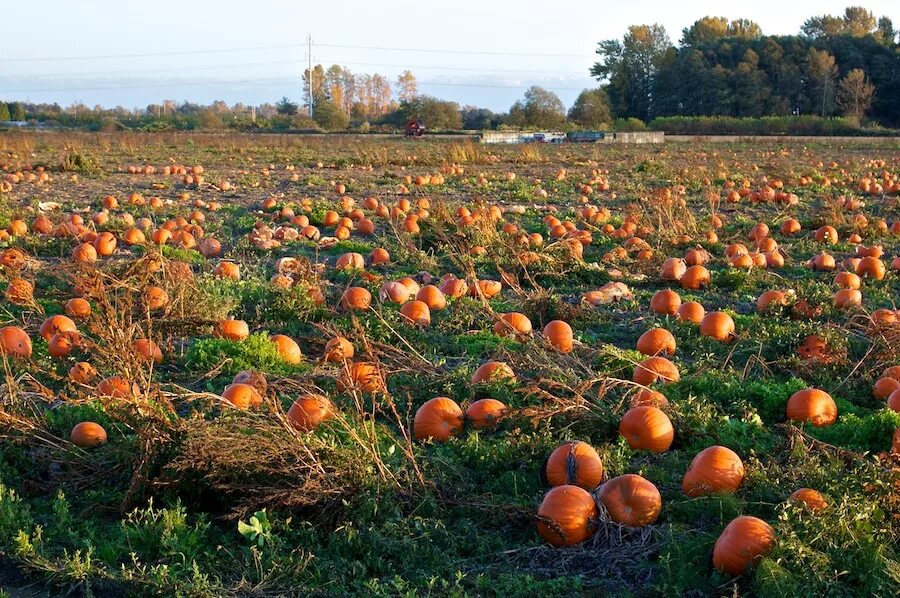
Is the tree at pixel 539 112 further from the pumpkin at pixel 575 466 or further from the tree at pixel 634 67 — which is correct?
the pumpkin at pixel 575 466

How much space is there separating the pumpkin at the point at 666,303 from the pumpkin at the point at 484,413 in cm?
281

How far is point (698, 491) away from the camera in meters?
3.83

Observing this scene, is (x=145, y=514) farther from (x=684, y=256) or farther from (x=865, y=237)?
(x=865, y=237)

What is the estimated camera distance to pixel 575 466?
153 inches

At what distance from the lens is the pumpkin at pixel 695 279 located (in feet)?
26.3

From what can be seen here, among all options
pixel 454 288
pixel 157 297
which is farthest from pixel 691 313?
pixel 157 297

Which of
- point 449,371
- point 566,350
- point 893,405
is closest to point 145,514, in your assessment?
point 449,371

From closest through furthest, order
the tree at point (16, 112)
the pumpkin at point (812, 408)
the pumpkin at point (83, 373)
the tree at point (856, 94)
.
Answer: the pumpkin at point (812, 408) → the pumpkin at point (83, 373) → the tree at point (856, 94) → the tree at point (16, 112)

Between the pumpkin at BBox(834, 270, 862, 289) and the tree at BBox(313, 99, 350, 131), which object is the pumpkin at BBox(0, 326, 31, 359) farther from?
the tree at BBox(313, 99, 350, 131)

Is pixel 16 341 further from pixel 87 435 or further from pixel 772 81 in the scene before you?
pixel 772 81

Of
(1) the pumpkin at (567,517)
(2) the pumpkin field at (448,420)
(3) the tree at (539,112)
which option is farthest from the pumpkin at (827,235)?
(3) the tree at (539,112)

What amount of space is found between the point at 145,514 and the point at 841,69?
69.0 m

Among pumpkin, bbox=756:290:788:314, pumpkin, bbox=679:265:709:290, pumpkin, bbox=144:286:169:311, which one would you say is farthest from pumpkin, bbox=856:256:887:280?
pumpkin, bbox=144:286:169:311

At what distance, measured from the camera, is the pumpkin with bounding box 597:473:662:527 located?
11.8ft
